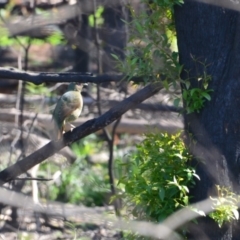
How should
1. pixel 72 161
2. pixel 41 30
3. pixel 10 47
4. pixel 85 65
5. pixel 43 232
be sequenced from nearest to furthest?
pixel 43 232
pixel 41 30
pixel 72 161
pixel 85 65
pixel 10 47

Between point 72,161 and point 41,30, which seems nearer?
point 41,30

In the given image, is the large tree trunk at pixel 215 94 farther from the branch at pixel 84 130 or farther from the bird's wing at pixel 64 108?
→ the bird's wing at pixel 64 108

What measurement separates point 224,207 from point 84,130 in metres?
0.86

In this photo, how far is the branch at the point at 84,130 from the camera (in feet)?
13.0

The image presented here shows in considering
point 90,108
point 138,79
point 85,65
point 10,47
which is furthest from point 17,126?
point 138,79

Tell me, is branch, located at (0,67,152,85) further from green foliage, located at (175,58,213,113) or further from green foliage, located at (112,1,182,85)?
green foliage, located at (175,58,213,113)

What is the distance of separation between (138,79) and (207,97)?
427mm

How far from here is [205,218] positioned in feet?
12.5

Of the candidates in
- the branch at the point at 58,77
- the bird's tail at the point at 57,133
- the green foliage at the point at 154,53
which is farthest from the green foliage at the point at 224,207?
the bird's tail at the point at 57,133

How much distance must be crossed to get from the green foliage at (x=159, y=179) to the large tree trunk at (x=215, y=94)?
96mm

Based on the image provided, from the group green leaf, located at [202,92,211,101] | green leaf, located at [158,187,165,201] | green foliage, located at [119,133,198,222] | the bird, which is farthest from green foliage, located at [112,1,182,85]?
the bird

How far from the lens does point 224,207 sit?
367 cm

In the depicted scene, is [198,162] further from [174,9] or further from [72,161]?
[72,161]

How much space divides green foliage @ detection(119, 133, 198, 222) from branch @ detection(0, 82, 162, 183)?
224 millimetres
